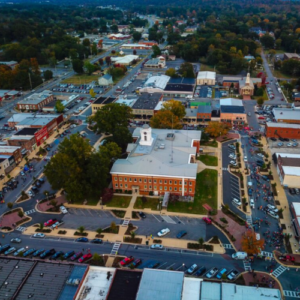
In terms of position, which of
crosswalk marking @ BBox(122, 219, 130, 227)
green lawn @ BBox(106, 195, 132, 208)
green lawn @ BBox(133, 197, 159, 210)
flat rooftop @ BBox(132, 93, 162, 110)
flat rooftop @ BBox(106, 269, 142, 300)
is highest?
flat rooftop @ BBox(132, 93, 162, 110)

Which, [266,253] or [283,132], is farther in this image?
[283,132]

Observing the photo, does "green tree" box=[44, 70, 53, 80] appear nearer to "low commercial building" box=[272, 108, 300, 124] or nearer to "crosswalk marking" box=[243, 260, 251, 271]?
"low commercial building" box=[272, 108, 300, 124]

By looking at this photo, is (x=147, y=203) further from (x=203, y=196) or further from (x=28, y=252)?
(x=28, y=252)

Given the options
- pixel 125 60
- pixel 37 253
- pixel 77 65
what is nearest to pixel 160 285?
pixel 37 253

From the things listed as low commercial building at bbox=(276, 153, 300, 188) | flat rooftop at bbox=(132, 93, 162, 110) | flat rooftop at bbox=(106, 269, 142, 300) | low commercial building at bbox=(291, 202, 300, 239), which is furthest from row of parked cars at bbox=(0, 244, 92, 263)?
flat rooftop at bbox=(132, 93, 162, 110)

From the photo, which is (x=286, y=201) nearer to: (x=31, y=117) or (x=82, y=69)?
(x=31, y=117)

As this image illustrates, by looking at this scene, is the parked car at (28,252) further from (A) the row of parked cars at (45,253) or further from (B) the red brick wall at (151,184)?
(B) the red brick wall at (151,184)
